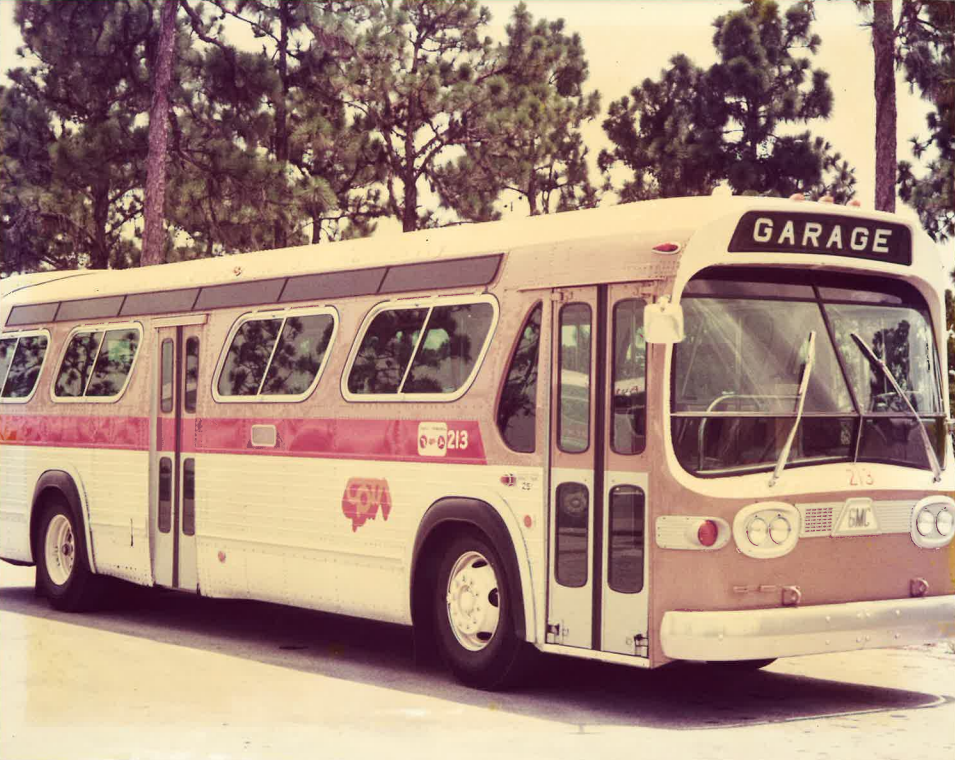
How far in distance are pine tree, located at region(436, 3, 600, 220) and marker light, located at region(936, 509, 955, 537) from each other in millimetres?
24847

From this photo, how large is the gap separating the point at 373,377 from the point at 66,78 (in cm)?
2202

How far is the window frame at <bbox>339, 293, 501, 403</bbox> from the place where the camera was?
416 inches

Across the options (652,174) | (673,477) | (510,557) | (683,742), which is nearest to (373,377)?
(510,557)

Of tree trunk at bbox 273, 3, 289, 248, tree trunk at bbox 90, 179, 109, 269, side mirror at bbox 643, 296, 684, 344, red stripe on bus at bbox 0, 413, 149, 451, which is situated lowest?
red stripe on bus at bbox 0, 413, 149, 451

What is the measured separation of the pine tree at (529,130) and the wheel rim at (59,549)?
2012 cm

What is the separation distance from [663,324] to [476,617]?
2.41 metres

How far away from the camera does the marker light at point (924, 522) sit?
32.7 feet

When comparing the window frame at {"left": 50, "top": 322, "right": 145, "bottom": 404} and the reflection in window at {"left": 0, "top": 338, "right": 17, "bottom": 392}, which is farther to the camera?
the reflection in window at {"left": 0, "top": 338, "right": 17, "bottom": 392}

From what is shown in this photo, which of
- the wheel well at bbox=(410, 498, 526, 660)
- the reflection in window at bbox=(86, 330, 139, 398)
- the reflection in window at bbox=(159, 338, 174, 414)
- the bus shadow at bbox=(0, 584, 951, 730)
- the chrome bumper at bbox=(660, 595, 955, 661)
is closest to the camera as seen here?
the chrome bumper at bbox=(660, 595, 955, 661)

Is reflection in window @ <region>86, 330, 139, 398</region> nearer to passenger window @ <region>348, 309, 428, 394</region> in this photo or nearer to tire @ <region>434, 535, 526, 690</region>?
passenger window @ <region>348, 309, 428, 394</region>

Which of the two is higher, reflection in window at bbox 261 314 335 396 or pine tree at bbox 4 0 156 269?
pine tree at bbox 4 0 156 269

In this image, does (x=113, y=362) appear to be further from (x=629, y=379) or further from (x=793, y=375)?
(x=793, y=375)

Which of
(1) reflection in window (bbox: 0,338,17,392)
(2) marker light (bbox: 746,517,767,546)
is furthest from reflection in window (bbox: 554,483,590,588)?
(1) reflection in window (bbox: 0,338,17,392)

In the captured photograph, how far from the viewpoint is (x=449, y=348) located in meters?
10.9
